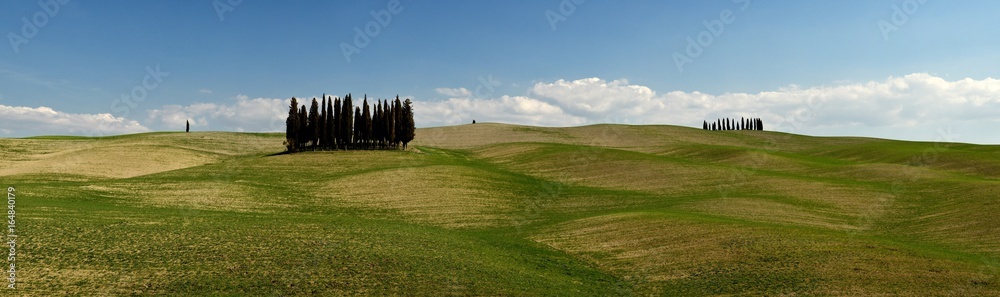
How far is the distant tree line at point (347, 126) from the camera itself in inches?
3826

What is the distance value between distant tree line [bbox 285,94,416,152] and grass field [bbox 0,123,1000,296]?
8.36 m

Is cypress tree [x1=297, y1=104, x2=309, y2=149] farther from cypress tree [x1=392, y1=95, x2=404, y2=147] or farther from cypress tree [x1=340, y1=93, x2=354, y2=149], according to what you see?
cypress tree [x1=392, y1=95, x2=404, y2=147]

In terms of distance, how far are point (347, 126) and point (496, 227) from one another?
59732mm

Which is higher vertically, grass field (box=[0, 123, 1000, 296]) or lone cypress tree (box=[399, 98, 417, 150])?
lone cypress tree (box=[399, 98, 417, 150])

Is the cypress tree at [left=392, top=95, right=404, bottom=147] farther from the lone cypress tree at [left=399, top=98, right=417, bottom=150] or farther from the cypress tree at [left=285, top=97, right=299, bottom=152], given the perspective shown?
the cypress tree at [left=285, top=97, right=299, bottom=152]

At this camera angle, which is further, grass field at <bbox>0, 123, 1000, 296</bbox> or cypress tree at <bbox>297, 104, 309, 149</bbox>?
cypress tree at <bbox>297, 104, 309, 149</bbox>

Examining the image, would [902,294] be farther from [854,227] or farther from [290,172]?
[290,172]

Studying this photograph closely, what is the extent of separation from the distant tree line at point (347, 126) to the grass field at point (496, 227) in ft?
27.4

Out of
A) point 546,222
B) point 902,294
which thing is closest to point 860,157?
point 546,222

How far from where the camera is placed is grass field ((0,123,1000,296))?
2581cm

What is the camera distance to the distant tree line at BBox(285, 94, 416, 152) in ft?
319

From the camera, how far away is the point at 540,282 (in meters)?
28.6

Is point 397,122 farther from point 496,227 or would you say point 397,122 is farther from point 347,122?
point 496,227

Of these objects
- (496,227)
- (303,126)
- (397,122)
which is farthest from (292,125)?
(496,227)
